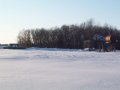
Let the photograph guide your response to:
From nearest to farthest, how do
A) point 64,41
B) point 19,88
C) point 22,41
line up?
point 19,88 < point 64,41 < point 22,41

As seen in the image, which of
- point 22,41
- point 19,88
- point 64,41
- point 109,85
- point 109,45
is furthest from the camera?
point 22,41

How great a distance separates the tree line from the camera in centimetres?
9663

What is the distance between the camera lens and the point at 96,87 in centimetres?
916

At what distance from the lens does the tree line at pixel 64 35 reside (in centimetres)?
9663

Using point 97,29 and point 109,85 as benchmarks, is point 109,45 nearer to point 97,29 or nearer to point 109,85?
point 97,29

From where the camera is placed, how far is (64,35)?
10262cm

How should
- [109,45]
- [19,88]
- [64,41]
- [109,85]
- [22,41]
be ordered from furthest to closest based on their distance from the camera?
[22,41] < [64,41] < [109,45] < [109,85] < [19,88]

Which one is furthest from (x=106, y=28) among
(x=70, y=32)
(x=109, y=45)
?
(x=109, y=45)

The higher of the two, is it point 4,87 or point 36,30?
point 36,30

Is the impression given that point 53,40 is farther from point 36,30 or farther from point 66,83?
point 66,83

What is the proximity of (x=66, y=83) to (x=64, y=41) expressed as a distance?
88857 mm

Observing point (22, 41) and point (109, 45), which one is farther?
point (22, 41)

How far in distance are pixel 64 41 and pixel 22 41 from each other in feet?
66.2

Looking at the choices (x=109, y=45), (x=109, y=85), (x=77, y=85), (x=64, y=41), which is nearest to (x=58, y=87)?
(x=77, y=85)
